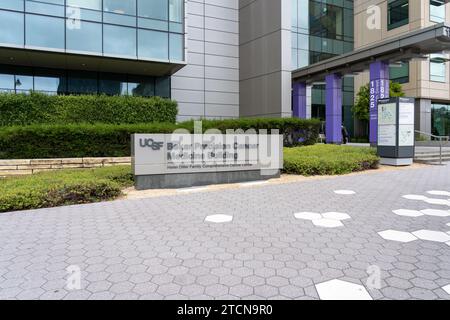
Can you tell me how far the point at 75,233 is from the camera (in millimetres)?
5078

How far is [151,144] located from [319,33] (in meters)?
21.9

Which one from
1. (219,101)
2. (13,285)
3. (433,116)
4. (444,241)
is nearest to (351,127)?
(433,116)

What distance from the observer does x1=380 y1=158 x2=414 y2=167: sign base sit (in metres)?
12.8

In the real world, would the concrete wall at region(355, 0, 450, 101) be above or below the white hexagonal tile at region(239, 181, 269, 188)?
above

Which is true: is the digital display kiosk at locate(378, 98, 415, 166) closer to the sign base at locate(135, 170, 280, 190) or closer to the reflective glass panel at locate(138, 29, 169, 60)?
the sign base at locate(135, 170, 280, 190)

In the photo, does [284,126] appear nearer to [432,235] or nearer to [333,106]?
[333,106]

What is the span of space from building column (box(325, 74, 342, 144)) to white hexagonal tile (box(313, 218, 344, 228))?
17.7 m

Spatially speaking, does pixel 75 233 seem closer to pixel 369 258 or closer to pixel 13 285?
pixel 13 285

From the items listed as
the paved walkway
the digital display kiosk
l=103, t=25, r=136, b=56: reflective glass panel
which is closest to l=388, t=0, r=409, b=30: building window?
the digital display kiosk

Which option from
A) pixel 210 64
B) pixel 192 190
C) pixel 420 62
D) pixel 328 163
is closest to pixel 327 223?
pixel 192 190

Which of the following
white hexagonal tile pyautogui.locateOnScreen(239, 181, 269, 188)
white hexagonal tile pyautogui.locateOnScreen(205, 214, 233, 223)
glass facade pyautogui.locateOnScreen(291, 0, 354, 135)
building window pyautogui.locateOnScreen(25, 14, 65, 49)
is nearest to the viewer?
white hexagonal tile pyautogui.locateOnScreen(205, 214, 233, 223)

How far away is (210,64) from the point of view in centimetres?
2233

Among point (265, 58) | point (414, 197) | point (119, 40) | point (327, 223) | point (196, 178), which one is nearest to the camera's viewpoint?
point (327, 223)

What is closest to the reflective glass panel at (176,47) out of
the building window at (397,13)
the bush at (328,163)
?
the bush at (328,163)
